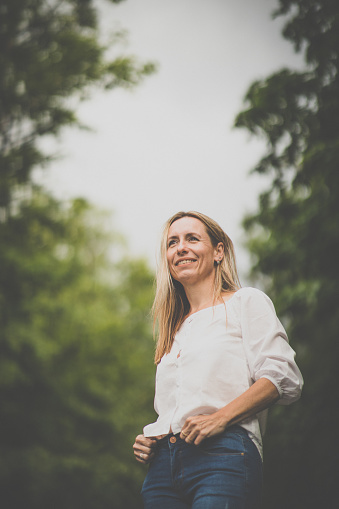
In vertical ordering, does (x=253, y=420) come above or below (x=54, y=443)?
below

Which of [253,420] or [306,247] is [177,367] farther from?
[306,247]

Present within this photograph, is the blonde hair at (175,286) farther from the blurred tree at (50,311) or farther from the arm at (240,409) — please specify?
the blurred tree at (50,311)

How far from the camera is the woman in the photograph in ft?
5.77

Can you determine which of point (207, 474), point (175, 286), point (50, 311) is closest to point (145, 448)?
point (207, 474)

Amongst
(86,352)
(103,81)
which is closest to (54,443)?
(86,352)

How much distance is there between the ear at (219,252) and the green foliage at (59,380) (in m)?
6.94

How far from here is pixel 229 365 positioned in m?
1.91

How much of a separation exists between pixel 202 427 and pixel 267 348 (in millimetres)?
389

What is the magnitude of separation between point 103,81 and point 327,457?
7.48 m

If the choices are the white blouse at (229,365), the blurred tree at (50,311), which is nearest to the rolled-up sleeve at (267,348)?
the white blouse at (229,365)

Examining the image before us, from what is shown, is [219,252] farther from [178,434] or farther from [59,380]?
[59,380]

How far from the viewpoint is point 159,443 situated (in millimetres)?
2002

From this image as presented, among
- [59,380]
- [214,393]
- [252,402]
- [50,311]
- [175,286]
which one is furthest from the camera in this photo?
[59,380]

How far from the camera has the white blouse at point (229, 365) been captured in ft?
5.95
